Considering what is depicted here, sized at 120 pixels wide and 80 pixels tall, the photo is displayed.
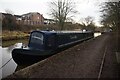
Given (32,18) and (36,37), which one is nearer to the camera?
(36,37)

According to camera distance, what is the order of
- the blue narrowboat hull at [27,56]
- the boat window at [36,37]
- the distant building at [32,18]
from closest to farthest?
the blue narrowboat hull at [27,56]
the boat window at [36,37]
the distant building at [32,18]

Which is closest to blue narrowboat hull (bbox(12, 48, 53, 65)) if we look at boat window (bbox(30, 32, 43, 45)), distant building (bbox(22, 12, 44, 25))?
boat window (bbox(30, 32, 43, 45))

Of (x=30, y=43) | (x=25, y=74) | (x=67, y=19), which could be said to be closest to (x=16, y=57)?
(x=30, y=43)

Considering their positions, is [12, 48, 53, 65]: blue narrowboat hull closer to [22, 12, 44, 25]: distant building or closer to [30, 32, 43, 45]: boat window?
[30, 32, 43, 45]: boat window

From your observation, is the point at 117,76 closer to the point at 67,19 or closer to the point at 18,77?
the point at 18,77

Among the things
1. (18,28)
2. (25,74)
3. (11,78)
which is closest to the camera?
(11,78)

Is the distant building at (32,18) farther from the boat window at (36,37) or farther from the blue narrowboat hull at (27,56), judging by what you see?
the blue narrowboat hull at (27,56)

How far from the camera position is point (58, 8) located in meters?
43.2

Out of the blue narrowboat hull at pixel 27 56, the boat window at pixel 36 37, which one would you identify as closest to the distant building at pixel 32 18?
the boat window at pixel 36 37

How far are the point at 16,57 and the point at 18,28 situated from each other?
4498cm

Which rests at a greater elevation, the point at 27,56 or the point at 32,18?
the point at 32,18

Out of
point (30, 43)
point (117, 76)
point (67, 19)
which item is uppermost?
point (67, 19)

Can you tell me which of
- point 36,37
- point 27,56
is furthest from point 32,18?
point 27,56

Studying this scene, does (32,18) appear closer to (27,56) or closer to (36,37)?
(36,37)
